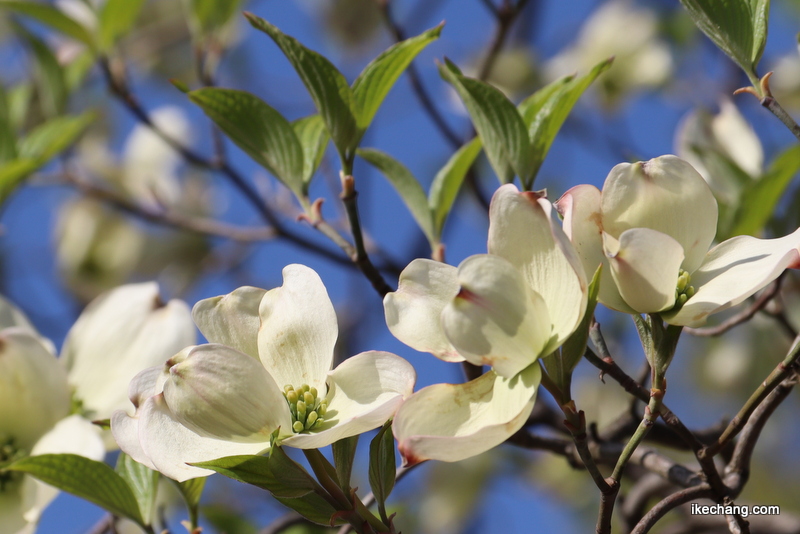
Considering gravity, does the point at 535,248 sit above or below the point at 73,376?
above

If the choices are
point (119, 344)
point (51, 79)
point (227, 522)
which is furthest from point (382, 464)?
point (51, 79)

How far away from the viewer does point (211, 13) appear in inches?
46.9

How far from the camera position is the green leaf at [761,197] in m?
0.77

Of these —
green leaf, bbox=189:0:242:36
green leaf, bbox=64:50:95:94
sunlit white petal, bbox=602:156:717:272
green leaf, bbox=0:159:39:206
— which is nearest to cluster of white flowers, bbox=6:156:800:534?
sunlit white petal, bbox=602:156:717:272

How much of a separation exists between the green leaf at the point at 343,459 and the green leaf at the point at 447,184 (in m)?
0.31

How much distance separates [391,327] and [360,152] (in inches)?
12.4

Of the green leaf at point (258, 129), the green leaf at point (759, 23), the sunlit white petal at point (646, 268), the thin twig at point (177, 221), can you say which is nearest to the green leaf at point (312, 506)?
the sunlit white petal at point (646, 268)

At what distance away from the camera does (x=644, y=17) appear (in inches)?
77.3

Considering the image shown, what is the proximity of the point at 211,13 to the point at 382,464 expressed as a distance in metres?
0.91

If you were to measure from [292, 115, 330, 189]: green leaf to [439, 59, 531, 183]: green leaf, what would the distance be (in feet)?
0.43

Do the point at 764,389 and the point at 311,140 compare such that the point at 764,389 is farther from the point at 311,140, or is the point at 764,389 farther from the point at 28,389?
the point at 28,389

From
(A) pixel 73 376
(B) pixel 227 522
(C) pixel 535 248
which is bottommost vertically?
(B) pixel 227 522

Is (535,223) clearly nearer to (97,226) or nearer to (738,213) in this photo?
(738,213)

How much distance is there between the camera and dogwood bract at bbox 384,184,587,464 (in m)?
0.41
